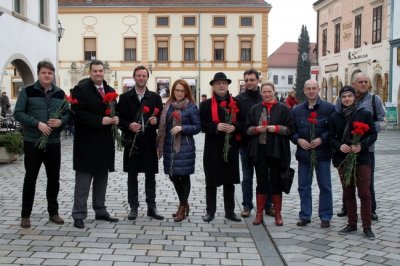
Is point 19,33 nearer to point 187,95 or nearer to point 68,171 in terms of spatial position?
point 68,171

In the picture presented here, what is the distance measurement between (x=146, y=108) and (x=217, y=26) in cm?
3995

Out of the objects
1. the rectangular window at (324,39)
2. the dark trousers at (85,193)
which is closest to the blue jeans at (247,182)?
the dark trousers at (85,193)

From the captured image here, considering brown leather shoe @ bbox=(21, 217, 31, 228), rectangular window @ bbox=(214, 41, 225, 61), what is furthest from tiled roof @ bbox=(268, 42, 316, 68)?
brown leather shoe @ bbox=(21, 217, 31, 228)

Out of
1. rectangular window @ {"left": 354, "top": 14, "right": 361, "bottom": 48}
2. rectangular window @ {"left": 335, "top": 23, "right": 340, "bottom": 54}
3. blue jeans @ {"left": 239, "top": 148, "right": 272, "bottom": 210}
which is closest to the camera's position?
blue jeans @ {"left": 239, "top": 148, "right": 272, "bottom": 210}

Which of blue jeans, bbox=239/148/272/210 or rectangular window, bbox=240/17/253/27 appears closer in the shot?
blue jeans, bbox=239/148/272/210

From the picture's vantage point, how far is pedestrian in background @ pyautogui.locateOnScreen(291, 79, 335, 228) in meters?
6.28

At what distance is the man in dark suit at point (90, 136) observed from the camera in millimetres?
6258

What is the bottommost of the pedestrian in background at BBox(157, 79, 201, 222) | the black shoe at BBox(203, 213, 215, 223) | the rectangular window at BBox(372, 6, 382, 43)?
the black shoe at BBox(203, 213, 215, 223)

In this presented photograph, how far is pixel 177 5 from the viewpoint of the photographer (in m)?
45.1

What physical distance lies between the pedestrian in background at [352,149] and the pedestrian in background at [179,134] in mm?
1709

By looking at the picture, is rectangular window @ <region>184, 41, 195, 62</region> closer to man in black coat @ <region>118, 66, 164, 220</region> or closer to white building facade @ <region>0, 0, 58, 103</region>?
white building facade @ <region>0, 0, 58, 103</region>

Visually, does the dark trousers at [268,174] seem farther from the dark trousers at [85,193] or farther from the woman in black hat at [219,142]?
the dark trousers at [85,193]

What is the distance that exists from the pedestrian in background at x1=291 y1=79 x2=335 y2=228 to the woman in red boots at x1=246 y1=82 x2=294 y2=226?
6.1 inches

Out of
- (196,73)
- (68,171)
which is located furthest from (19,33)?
(196,73)
